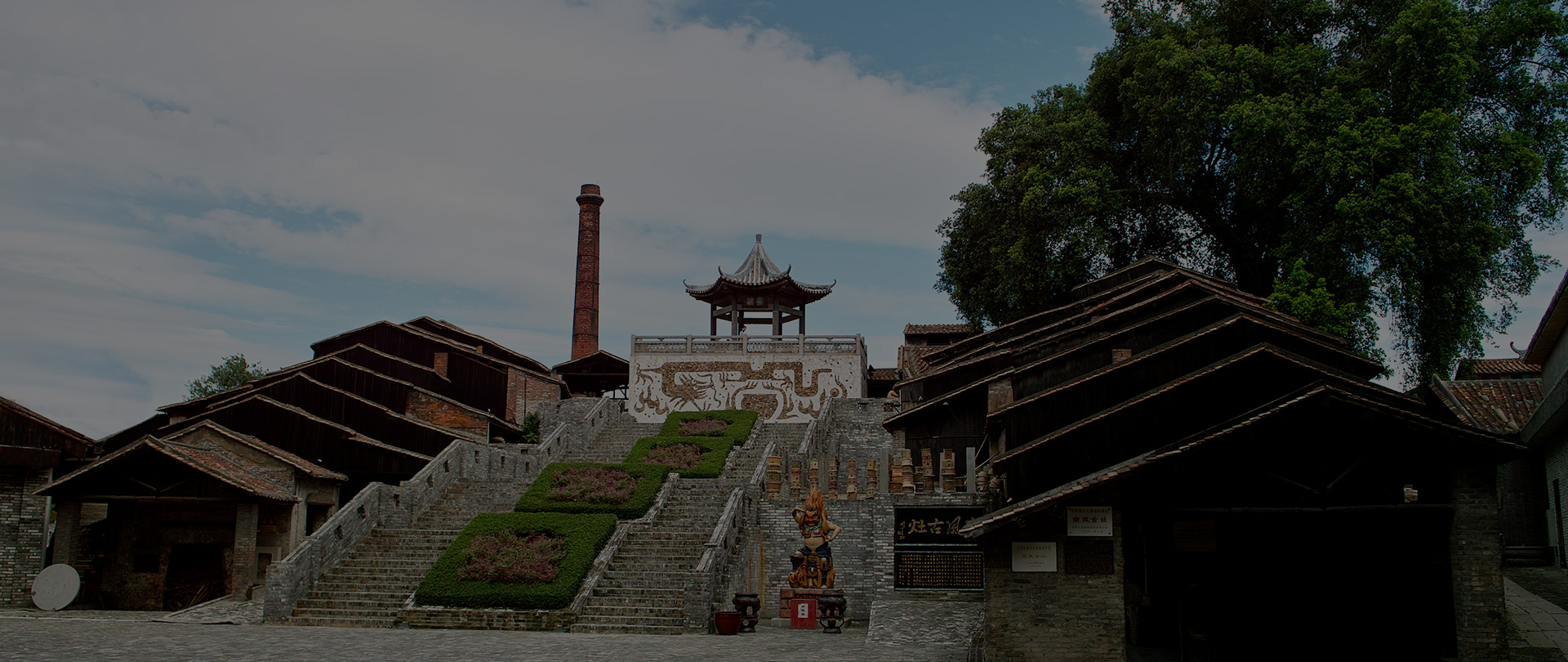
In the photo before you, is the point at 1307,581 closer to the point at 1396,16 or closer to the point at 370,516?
the point at 370,516

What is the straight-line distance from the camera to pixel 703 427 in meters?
36.2

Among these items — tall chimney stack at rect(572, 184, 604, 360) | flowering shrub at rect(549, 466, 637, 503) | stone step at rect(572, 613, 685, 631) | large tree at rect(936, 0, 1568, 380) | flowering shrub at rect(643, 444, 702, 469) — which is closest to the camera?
stone step at rect(572, 613, 685, 631)

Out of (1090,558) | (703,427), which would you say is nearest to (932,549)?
(1090,558)

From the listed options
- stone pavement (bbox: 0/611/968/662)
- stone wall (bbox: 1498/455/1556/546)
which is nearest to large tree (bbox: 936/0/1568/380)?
stone wall (bbox: 1498/455/1556/546)

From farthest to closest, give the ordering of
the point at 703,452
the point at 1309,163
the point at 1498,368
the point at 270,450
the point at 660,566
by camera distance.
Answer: the point at 703,452
the point at 1498,368
the point at 1309,163
the point at 270,450
the point at 660,566

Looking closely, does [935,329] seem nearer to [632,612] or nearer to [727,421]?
[727,421]

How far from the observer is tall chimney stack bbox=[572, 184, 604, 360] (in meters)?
50.7

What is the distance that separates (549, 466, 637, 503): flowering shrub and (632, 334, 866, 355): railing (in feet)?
45.1

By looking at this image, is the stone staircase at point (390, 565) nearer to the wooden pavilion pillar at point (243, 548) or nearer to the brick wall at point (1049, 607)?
the wooden pavilion pillar at point (243, 548)

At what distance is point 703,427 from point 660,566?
13161 mm

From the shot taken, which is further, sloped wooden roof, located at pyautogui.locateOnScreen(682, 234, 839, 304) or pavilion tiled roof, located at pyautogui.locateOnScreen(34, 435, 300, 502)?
sloped wooden roof, located at pyautogui.locateOnScreen(682, 234, 839, 304)

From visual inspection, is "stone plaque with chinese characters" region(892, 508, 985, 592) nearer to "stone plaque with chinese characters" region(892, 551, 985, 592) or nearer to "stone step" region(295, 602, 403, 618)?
"stone plaque with chinese characters" region(892, 551, 985, 592)

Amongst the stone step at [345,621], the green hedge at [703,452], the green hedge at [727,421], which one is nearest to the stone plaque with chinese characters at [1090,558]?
the stone step at [345,621]

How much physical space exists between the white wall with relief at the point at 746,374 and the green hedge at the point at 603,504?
12931 millimetres
